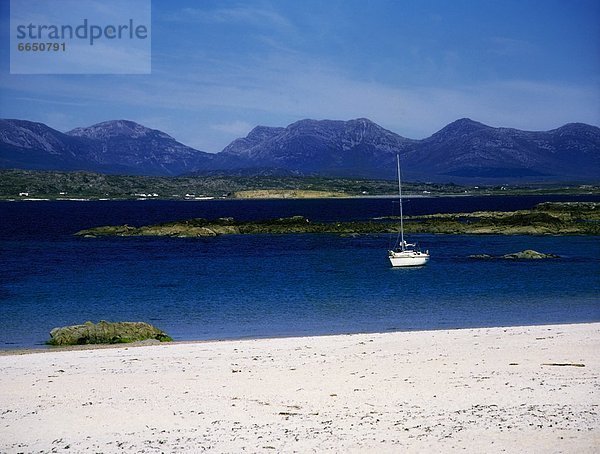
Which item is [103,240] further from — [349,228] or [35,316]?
[35,316]

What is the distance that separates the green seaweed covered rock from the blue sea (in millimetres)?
1232

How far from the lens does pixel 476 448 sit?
12008 millimetres

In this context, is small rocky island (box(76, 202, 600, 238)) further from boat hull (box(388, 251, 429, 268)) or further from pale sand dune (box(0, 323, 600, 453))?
pale sand dune (box(0, 323, 600, 453))

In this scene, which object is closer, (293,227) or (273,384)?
(273,384)

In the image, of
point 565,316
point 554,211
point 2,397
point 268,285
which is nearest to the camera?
point 2,397

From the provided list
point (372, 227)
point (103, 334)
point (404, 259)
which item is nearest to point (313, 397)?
point (103, 334)

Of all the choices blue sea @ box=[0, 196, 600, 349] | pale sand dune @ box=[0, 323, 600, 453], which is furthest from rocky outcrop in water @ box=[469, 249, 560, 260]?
pale sand dune @ box=[0, 323, 600, 453]

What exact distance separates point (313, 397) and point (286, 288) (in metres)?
25.7

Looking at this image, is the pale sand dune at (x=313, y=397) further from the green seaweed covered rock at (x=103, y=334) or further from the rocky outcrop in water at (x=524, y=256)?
the rocky outcrop in water at (x=524, y=256)

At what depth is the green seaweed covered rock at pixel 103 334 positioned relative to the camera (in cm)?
2538

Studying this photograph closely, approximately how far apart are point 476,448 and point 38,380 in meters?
10.8

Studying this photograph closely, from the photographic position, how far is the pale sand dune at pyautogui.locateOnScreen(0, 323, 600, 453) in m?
12.7

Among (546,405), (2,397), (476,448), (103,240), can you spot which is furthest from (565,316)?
(103,240)

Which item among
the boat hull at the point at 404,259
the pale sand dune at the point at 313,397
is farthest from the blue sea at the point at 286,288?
the pale sand dune at the point at 313,397
